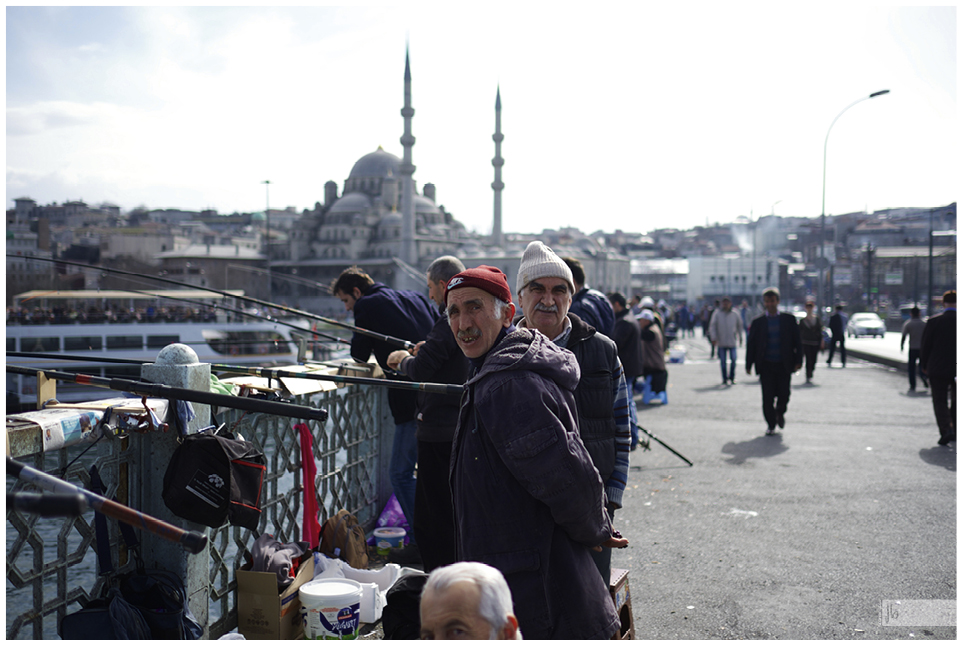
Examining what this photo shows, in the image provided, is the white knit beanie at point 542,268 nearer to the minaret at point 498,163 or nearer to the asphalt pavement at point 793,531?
the asphalt pavement at point 793,531

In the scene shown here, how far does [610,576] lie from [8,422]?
2234 mm

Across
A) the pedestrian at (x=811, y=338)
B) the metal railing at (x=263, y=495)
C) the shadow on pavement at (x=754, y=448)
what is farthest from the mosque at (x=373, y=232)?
the metal railing at (x=263, y=495)

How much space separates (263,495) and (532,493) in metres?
2.13

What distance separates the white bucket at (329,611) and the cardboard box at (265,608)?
0.06 meters

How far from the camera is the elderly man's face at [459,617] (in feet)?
6.05

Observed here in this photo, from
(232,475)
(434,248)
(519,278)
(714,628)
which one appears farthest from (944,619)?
(434,248)

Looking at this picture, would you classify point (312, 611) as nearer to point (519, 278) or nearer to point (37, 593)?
point (37, 593)

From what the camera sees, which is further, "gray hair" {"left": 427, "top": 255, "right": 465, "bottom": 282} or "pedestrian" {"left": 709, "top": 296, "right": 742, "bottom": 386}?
"pedestrian" {"left": 709, "top": 296, "right": 742, "bottom": 386}

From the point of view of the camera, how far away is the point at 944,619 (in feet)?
12.3

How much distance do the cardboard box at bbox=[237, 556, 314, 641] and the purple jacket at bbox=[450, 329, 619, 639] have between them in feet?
5.12

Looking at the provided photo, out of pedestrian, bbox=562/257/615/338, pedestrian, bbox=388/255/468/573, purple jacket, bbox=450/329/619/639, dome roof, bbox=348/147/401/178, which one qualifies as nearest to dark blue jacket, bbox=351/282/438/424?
pedestrian, bbox=388/255/468/573

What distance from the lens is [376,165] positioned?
109 metres

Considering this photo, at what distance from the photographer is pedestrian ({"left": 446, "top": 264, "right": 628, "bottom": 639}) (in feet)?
7.02

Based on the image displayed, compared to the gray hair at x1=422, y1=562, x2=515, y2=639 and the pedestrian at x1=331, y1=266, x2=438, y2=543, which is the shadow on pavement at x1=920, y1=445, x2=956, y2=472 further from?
the gray hair at x1=422, y1=562, x2=515, y2=639
